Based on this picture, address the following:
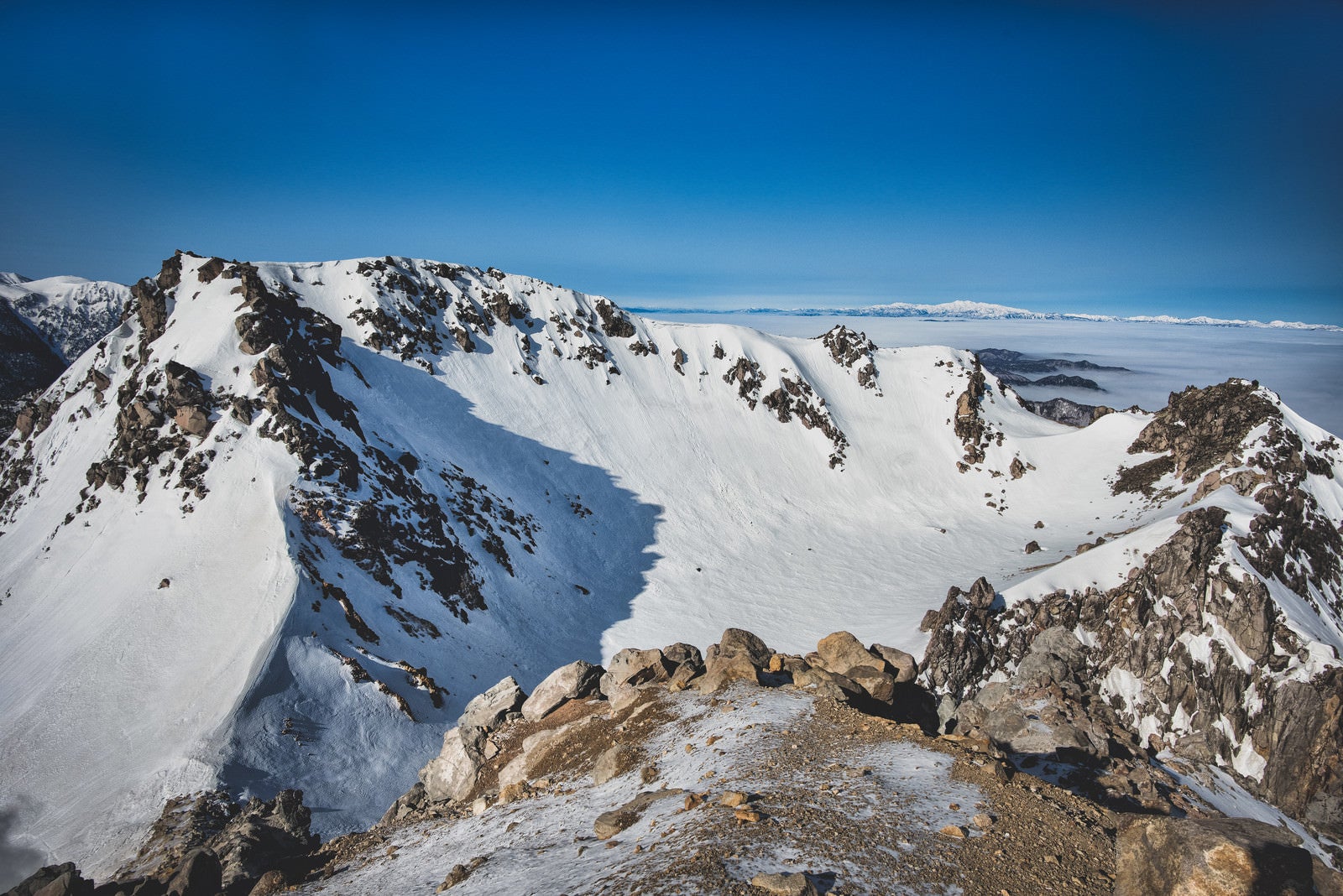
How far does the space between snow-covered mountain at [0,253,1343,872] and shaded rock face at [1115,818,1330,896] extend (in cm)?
2660

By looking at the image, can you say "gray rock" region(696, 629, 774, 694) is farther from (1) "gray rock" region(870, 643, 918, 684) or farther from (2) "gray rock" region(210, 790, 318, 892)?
(2) "gray rock" region(210, 790, 318, 892)

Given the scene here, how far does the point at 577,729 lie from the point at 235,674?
20400mm

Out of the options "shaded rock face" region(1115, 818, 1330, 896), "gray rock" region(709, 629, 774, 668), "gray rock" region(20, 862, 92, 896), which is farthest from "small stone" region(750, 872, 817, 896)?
"gray rock" region(20, 862, 92, 896)

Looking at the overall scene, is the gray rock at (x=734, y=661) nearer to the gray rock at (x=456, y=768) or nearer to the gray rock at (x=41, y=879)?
the gray rock at (x=456, y=768)

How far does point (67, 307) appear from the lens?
5079 inches

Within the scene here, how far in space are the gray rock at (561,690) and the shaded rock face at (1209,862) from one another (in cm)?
1435

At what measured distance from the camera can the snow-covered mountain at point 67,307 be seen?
12325cm

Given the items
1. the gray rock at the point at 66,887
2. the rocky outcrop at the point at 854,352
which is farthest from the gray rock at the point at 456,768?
the rocky outcrop at the point at 854,352

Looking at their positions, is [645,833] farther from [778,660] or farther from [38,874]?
[38,874]

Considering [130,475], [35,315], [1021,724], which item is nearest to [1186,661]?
[1021,724]

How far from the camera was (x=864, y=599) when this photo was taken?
56.8 meters

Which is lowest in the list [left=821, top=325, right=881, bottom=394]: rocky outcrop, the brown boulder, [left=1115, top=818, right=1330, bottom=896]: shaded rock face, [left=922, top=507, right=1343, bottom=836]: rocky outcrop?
[left=922, top=507, right=1343, bottom=836]: rocky outcrop

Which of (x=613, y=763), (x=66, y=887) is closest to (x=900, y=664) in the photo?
(x=613, y=763)

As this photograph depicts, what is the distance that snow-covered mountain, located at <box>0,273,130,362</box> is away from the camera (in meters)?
123
